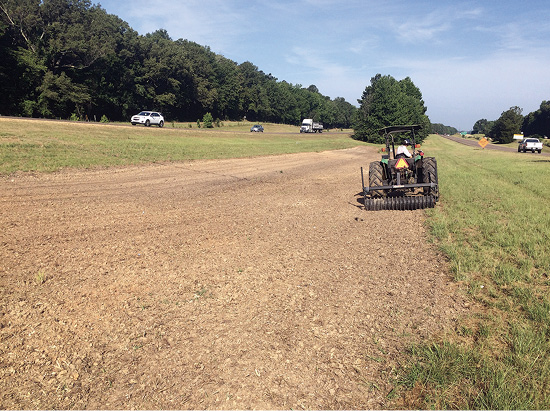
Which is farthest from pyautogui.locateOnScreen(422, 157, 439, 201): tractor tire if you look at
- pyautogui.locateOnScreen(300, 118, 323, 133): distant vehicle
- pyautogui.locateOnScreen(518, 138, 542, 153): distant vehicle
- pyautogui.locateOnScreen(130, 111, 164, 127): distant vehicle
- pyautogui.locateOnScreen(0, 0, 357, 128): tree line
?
pyautogui.locateOnScreen(300, 118, 323, 133): distant vehicle

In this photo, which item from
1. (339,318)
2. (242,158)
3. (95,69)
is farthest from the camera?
(95,69)

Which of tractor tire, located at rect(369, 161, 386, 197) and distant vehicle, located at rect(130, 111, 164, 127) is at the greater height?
distant vehicle, located at rect(130, 111, 164, 127)

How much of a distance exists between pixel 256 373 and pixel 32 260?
4377mm

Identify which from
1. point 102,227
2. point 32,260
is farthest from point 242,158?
point 32,260

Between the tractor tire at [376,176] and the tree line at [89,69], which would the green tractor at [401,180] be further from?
the tree line at [89,69]

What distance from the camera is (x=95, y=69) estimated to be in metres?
60.0

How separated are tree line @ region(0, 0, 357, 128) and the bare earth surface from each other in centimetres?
4569

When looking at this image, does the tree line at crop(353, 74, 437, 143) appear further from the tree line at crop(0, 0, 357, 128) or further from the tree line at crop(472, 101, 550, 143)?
the tree line at crop(0, 0, 357, 128)

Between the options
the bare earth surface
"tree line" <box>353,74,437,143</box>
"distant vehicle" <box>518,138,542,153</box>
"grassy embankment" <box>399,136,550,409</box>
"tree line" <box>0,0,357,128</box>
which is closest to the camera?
"grassy embankment" <box>399,136,550,409</box>

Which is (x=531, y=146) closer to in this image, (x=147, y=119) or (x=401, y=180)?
(x=401, y=180)

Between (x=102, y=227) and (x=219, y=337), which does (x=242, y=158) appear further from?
(x=219, y=337)

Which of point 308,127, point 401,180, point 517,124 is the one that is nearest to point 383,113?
point 308,127

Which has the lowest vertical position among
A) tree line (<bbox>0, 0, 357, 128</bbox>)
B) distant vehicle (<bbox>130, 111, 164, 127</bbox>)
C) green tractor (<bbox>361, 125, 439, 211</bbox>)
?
green tractor (<bbox>361, 125, 439, 211</bbox>)

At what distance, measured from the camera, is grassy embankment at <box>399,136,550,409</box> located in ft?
9.46
